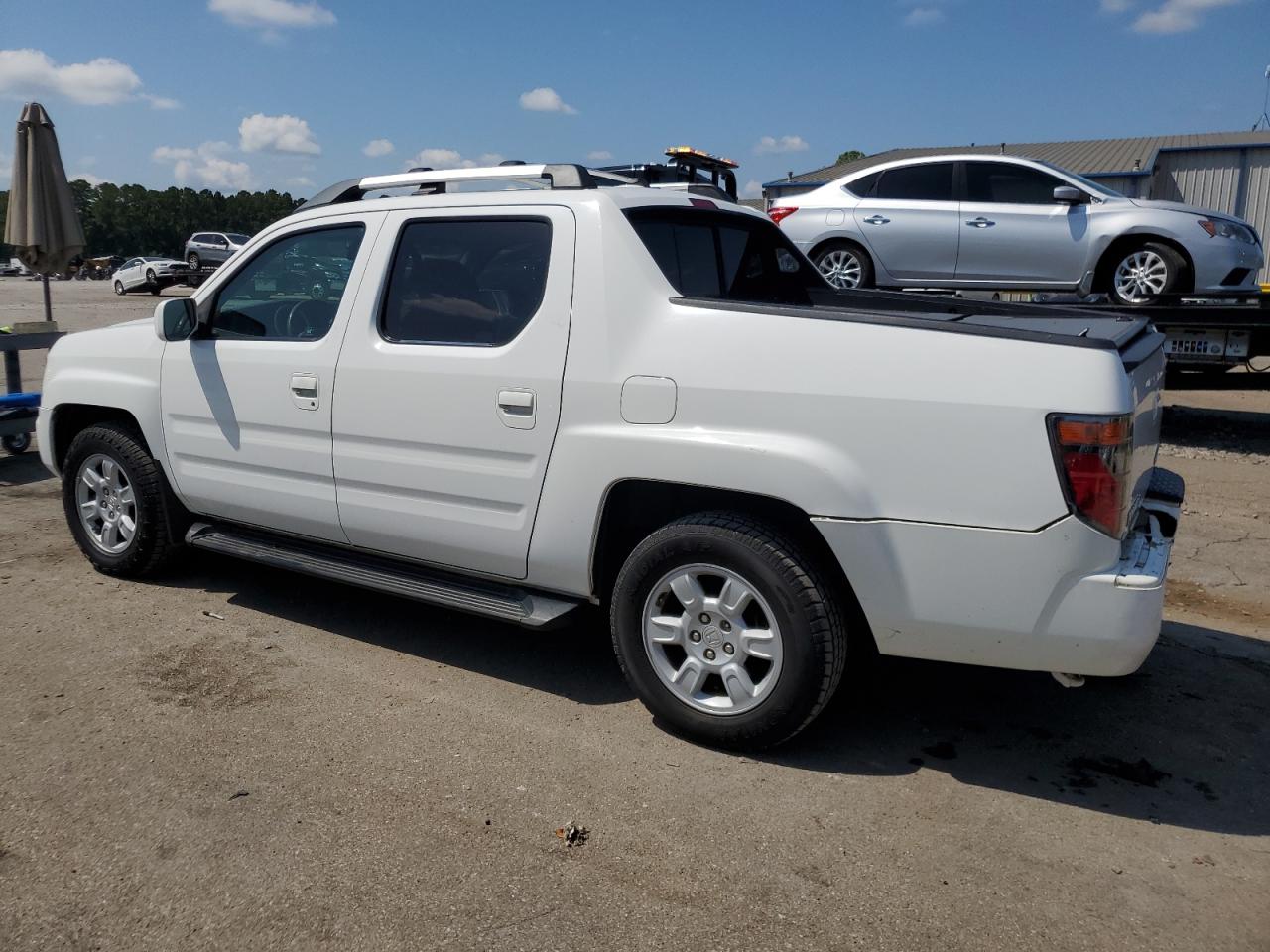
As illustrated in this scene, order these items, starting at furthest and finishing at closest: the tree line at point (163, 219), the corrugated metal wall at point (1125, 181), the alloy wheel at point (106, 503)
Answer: the tree line at point (163, 219)
the corrugated metal wall at point (1125, 181)
the alloy wheel at point (106, 503)

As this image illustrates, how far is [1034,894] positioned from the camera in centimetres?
290

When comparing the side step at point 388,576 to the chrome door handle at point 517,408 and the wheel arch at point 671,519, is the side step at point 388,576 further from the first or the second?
the chrome door handle at point 517,408

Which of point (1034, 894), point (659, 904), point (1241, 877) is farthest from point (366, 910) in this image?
point (1241, 877)

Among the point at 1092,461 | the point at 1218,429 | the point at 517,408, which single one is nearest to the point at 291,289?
the point at 517,408

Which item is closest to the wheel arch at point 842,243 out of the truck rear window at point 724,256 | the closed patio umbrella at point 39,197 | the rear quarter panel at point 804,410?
the truck rear window at point 724,256

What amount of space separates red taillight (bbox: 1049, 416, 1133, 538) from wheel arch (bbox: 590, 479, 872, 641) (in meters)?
0.76

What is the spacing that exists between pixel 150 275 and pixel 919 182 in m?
33.1

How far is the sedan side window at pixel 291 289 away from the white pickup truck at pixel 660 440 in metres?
0.02

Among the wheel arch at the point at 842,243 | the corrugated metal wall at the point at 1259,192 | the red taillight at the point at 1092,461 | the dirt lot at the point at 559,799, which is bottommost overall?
the dirt lot at the point at 559,799

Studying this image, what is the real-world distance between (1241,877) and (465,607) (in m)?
2.70

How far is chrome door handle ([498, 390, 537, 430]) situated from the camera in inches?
152

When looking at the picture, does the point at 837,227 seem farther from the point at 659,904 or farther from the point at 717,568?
the point at 659,904

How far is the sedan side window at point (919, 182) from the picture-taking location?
32.5 ft

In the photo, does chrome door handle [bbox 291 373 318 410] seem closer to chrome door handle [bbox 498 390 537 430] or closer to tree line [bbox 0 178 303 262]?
chrome door handle [bbox 498 390 537 430]
